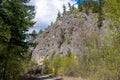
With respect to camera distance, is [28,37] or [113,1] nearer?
[113,1]

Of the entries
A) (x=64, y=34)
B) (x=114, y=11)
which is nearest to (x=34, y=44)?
(x=114, y=11)

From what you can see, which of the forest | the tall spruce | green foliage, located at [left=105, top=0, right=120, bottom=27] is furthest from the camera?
the tall spruce

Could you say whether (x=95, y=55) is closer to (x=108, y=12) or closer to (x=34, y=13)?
(x=108, y=12)

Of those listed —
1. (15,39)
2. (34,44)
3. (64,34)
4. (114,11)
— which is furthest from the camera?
(64,34)

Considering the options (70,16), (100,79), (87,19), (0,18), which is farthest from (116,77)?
(70,16)

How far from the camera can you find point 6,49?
1123 inches

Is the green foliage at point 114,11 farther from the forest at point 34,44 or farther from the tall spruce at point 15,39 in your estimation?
the tall spruce at point 15,39

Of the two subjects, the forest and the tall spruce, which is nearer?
the forest

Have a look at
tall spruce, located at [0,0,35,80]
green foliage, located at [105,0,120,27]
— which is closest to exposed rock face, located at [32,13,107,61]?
tall spruce, located at [0,0,35,80]

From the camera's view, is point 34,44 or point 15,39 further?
point 34,44

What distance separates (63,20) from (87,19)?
1595cm

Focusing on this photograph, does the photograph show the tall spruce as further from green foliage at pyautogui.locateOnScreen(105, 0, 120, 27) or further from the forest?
green foliage at pyautogui.locateOnScreen(105, 0, 120, 27)

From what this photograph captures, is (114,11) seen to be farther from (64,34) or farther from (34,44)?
(64,34)

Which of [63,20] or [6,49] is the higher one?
[63,20]
